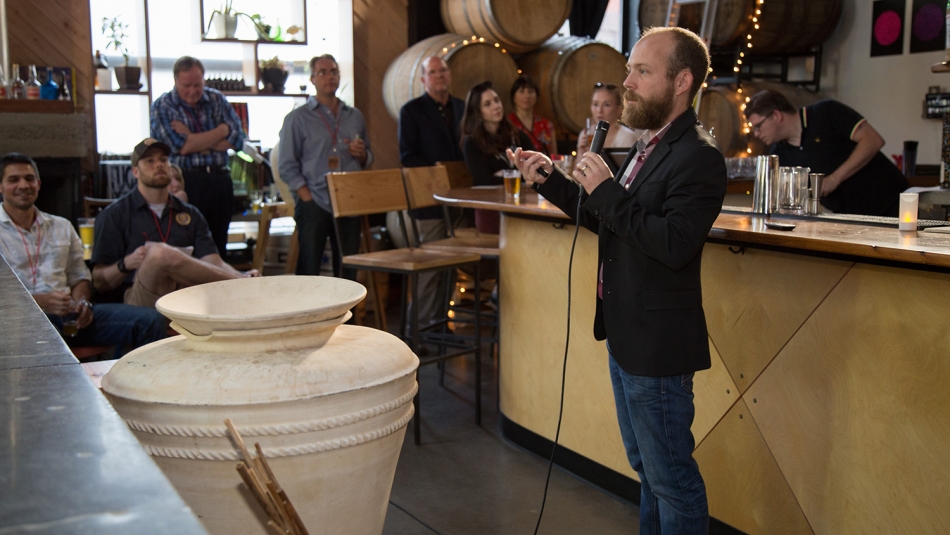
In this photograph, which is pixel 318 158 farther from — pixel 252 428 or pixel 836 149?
pixel 252 428

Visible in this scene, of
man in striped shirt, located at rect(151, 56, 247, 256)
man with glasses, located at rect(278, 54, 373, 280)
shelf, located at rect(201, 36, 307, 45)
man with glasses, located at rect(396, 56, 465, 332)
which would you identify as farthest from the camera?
shelf, located at rect(201, 36, 307, 45)

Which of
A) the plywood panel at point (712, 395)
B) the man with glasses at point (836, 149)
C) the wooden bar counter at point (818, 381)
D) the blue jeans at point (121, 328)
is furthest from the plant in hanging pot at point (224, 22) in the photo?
the plywood panel at point (712, 395)

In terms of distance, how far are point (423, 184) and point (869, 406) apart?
304cm

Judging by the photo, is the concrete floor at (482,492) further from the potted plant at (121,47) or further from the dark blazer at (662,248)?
the potted plant at (121,47)

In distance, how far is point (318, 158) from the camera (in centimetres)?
579

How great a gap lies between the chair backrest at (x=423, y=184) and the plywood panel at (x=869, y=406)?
2.63 meters

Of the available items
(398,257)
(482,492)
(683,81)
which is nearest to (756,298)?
(683,81)

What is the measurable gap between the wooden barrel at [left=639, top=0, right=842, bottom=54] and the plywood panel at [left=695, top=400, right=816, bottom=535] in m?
5.32

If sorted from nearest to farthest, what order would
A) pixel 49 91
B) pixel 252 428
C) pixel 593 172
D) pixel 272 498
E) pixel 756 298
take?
pixel 272 498, pixel 252 428, pixel 593 172, pixel 756 298, pixel 49 91

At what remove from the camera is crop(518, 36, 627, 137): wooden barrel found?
717cm

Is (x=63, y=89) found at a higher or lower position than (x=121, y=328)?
higher

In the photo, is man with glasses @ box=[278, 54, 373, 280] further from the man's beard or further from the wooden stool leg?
the man's beard

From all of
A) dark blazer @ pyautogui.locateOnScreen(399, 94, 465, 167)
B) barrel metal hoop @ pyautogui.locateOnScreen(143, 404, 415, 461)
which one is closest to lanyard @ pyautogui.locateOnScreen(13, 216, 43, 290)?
barrel metal hoop @ pyautogui.locateOnScreen(143, 404, 415, 461)

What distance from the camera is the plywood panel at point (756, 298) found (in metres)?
2.51
